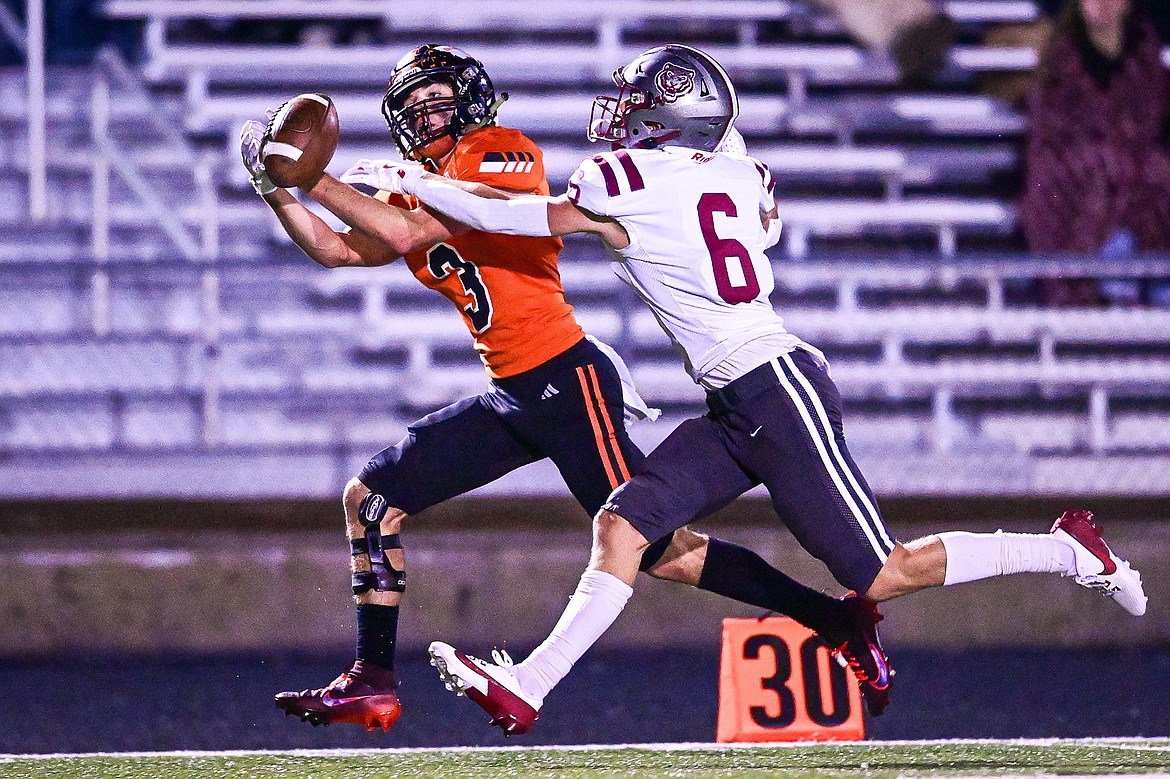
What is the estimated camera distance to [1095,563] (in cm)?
397

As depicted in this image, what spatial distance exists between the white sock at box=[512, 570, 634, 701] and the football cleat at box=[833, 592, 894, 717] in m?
0.66

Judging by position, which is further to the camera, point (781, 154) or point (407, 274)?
point (781, 154)

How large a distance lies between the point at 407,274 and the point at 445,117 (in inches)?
148

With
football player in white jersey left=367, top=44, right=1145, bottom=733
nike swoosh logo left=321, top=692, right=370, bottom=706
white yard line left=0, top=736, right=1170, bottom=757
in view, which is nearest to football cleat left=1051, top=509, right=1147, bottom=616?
football player in white jersey left=367, top=44, right=1145, bottom=733

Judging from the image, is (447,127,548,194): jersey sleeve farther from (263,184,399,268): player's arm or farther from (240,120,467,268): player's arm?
(263,184,399,268): player's arm

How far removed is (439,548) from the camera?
21.0 feet

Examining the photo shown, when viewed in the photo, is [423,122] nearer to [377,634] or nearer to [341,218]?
[341,218]

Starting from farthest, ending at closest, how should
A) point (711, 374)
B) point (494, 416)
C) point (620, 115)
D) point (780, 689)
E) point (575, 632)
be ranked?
point (780, 689), point (494, 416), point (620, 115), point (711, 374), point (575, 632)

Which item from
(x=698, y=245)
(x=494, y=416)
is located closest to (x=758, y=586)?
(x=494, y=416)

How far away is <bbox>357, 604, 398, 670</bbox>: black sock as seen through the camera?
4145mm

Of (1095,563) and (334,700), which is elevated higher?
(1095,563)

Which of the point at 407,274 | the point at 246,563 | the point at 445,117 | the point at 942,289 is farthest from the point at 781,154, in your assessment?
the point at 445,117

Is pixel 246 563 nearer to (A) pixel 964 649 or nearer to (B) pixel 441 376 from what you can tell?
(B) pixel 441 376

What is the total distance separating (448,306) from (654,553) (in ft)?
14.8
